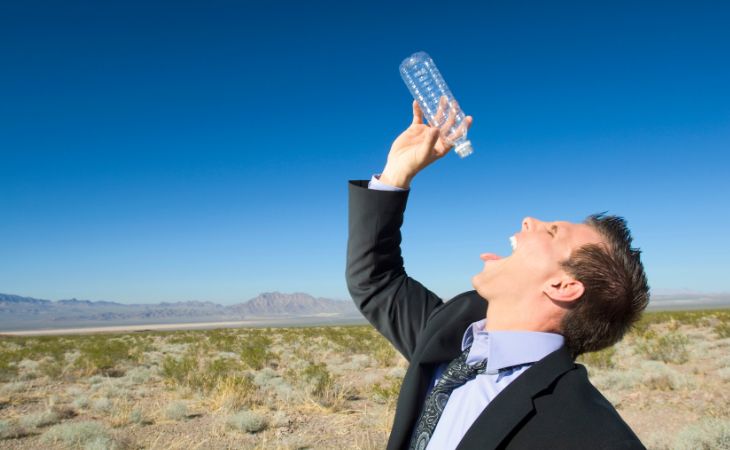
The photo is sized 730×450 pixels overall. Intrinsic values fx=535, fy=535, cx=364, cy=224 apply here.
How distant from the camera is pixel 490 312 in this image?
7.14ft

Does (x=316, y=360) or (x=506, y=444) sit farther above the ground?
(x=506, y=444)

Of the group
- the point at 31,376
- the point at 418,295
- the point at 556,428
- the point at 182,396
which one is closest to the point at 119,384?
the point at 182,396

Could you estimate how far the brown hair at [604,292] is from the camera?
6.44 feet

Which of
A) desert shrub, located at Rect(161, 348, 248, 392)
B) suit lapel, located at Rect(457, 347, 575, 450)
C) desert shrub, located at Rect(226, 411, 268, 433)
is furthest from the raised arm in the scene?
desert shrub, located at Rect(161, 348, 248, 392)

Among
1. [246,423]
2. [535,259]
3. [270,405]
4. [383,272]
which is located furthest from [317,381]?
[535,259]

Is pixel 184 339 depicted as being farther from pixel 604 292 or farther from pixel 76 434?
pixel 604 292

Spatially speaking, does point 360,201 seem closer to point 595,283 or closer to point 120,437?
point 595,283

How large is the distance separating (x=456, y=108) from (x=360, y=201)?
0.63 metres

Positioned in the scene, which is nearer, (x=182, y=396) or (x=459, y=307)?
(x=459, y=307)

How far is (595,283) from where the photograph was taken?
6.43 feet

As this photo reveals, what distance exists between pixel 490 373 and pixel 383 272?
2.06 ft

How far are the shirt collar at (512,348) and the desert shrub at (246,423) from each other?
6652 millimetres

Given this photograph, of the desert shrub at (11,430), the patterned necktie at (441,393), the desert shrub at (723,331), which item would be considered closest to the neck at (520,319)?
the patterned necktie at (441,393)

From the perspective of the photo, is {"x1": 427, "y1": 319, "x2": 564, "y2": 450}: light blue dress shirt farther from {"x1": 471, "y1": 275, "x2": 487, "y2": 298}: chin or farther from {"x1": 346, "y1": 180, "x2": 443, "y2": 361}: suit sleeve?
{"x1": 346, "y1": 180, "x2": 443, "y2": 361}: suit sleeve
